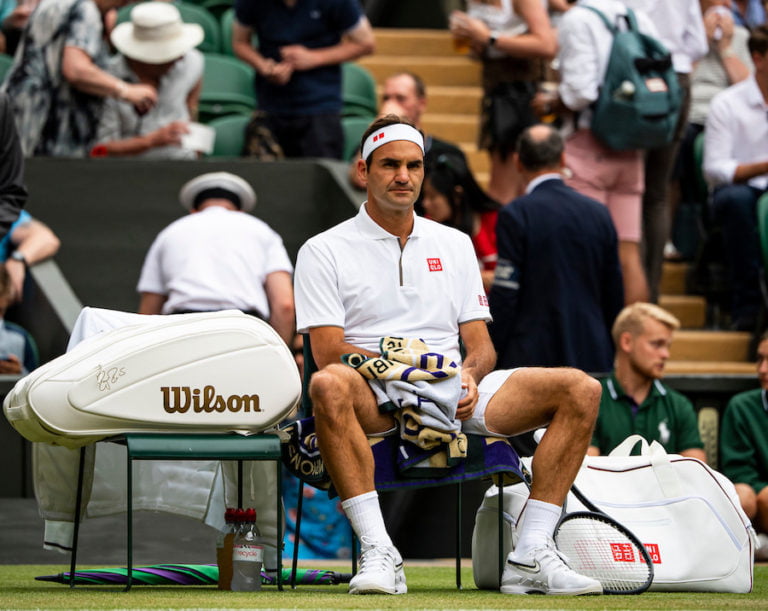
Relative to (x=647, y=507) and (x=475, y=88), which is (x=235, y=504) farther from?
(x=475, y=88)

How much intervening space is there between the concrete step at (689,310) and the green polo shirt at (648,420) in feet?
8.54

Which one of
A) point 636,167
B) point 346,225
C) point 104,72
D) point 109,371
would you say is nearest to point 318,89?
point 104,72

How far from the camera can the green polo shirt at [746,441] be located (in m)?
7.93

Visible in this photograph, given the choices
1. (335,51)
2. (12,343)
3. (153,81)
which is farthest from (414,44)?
(12,343)

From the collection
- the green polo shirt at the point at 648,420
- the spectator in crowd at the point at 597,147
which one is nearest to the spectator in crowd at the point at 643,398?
the green polo shirt at the point at 648,420

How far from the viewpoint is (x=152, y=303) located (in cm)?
806

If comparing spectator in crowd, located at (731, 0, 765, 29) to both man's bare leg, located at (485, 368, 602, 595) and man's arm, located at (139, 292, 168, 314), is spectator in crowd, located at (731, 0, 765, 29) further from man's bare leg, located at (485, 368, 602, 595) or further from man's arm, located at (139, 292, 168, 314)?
man's bare leg, located at (485, 368, 602, 595)

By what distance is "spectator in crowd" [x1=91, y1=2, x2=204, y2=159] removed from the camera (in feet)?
31.4

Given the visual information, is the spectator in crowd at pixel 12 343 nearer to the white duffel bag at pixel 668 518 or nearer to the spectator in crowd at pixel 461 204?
the spectator in crowd at pixel 461 204

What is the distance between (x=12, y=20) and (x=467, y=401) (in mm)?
6998

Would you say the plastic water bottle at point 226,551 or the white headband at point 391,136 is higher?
the white headband at point 391,136

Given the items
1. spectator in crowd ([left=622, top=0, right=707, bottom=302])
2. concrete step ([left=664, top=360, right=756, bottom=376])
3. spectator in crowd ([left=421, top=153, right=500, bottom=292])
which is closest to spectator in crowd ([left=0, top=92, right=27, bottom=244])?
spectator in crowd ([left=421, top=153, right=500, bottom=292])

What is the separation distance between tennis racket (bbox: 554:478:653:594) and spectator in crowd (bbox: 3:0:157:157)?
4.61 metres

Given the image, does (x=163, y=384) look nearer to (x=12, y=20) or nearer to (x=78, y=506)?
(x=78, y=506)
